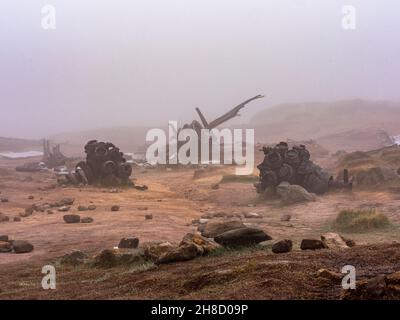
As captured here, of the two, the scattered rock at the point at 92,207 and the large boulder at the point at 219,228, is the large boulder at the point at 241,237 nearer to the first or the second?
the large boulder at the point at 219,228

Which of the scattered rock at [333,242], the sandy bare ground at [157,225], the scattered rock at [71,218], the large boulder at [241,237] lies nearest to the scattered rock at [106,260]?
the sandy bare ground at [157,225]

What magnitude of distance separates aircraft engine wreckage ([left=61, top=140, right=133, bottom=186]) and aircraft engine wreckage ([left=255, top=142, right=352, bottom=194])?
7024 millimetres

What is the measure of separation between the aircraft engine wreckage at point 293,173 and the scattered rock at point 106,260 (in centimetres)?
1180

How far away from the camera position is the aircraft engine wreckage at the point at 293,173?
20.1 metres

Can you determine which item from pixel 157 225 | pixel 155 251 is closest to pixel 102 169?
pixel 157 225

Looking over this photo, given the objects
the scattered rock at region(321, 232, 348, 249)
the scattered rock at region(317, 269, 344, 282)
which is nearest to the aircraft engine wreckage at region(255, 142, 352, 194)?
the scattered rock at region(321, 232, 348, 249)

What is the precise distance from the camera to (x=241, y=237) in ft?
29.2

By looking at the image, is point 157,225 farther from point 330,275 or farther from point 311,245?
point 330,275

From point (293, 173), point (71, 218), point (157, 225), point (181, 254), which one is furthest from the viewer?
point (293, 173)

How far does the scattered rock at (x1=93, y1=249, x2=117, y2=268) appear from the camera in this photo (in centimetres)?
866

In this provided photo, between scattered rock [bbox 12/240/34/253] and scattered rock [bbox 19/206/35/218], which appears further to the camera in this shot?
scattered rock [bbox 19/206/35/218]

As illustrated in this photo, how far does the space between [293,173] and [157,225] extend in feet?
28.4

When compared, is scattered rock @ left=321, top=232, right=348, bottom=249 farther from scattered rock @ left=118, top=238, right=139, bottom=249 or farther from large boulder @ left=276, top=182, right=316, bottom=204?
large boulder @ left=276, top=182, right=316, bottom=204

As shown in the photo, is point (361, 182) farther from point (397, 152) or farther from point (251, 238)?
point (251, 238)
